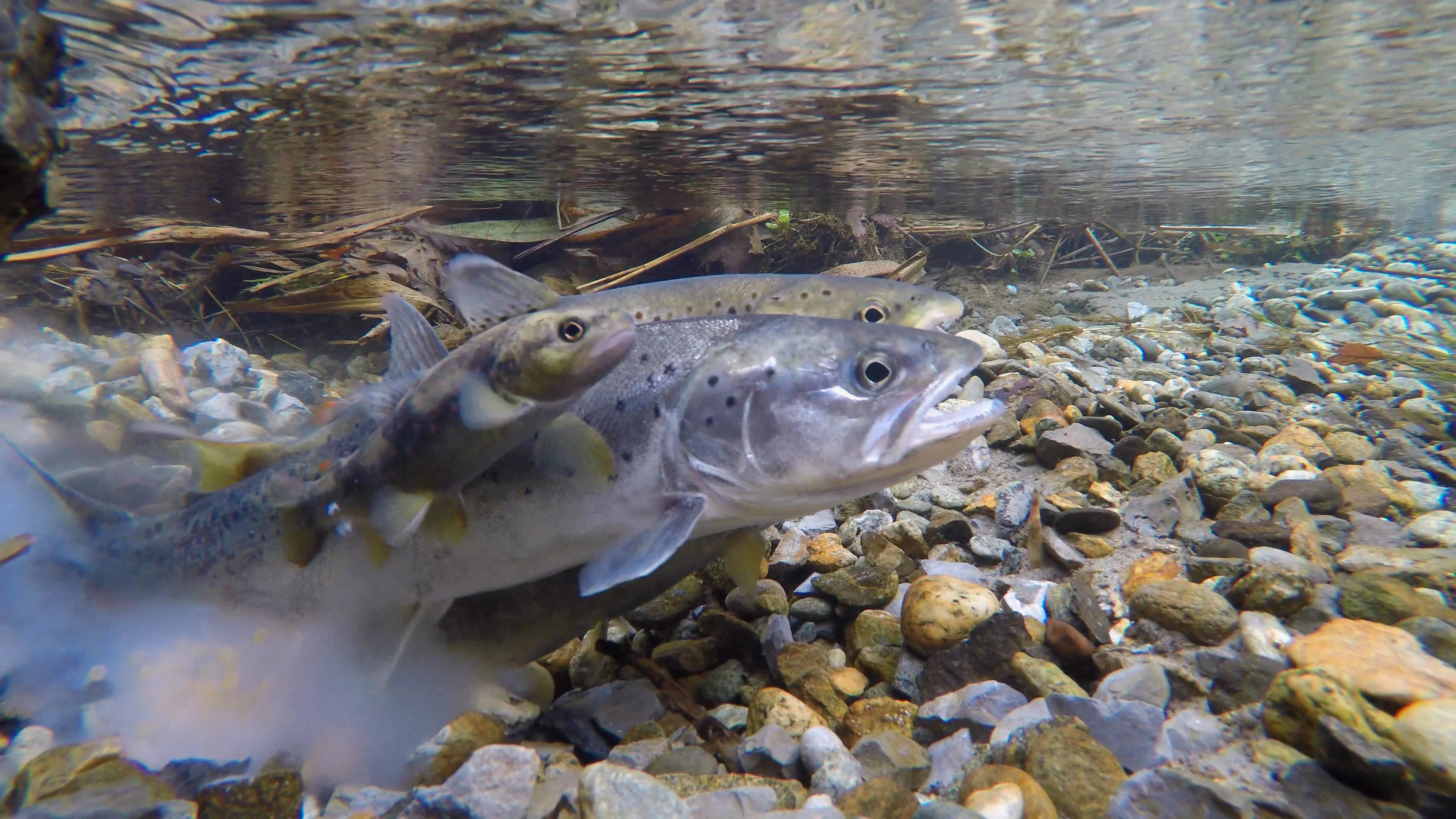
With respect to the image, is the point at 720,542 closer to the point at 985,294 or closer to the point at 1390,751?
the point at 1390,751

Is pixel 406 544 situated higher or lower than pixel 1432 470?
higher

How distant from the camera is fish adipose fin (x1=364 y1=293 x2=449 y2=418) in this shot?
2453mm

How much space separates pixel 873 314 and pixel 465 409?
383 cm

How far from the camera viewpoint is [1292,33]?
27.3 feet

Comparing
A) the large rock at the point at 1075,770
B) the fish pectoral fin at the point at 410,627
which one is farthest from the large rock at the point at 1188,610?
the fish pectoral fin at the point at 410,627

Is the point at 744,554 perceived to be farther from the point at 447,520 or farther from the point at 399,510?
the point at 399,510

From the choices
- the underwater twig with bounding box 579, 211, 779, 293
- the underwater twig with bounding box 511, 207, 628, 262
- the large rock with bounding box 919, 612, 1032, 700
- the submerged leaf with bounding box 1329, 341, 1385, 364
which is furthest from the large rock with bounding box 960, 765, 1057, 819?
the underwater twig with bounding box 511, 207, 628, 262

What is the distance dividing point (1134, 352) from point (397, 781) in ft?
26.6

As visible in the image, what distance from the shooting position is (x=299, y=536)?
2.44m

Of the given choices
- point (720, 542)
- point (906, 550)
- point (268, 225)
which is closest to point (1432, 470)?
point (906, 550)

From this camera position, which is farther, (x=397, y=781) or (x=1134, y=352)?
(x=1134, y=352)

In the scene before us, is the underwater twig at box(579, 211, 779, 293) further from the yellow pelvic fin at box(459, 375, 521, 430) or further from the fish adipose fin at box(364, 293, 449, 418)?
the yellow pelvic fin at box(459, 375, 521, 430)

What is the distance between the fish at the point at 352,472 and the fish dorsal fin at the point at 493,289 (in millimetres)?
462

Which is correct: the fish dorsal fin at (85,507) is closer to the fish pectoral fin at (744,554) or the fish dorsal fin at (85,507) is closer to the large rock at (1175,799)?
the fish pectoral fin at (744,554)
